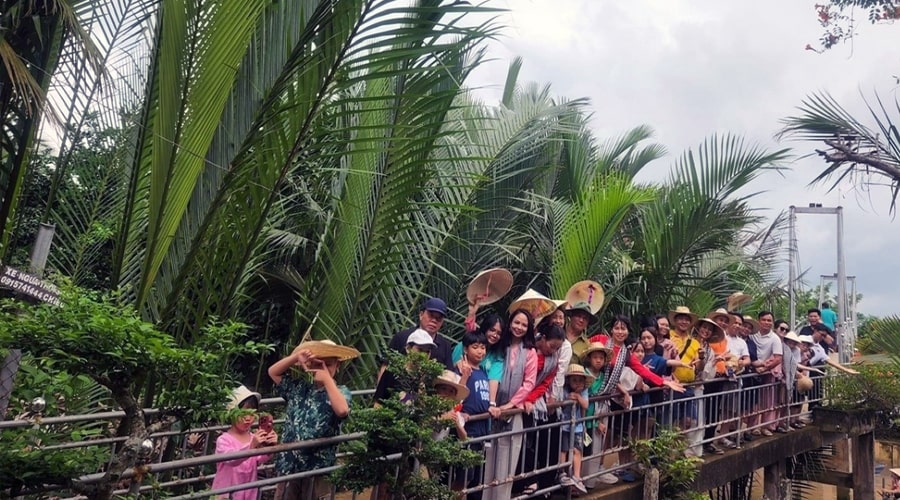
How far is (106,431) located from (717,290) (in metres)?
7.75

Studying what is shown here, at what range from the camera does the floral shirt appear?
3521 millimetres

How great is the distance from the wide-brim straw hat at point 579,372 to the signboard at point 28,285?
347cm

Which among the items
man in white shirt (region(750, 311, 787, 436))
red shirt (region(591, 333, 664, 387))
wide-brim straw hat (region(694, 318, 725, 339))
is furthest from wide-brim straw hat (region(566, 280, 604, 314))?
man in white shirt (region(750, 311, 787, 436))

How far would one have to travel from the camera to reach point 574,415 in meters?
5.08

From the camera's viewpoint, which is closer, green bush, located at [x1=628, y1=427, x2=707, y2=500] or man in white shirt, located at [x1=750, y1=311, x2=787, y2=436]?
green bush, located at [x1=628, y1=427, x2=707, y2=500]

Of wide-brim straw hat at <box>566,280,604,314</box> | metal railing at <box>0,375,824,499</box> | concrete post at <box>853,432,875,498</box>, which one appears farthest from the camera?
concrete post at <box>853,432,875,498</box>

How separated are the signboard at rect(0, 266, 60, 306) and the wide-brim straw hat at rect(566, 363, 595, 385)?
3.47 m

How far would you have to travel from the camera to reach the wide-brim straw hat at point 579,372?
4.98m

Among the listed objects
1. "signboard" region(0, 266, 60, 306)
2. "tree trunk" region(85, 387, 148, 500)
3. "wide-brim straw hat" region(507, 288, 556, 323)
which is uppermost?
"wide-brim straw hat" region(507, 288, 556, 323)

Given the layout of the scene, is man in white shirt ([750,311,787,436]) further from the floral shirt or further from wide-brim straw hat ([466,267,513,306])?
the floral shirt

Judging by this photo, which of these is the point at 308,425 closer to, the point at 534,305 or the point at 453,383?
the point at 453,383

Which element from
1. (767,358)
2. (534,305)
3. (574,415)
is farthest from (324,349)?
(767,358)

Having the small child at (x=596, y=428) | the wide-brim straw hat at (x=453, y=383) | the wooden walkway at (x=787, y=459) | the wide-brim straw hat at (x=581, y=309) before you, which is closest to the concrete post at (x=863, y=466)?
the wooden walkway at (x=787, y=459)

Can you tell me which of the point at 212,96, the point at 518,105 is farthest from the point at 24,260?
the point at 518,105
